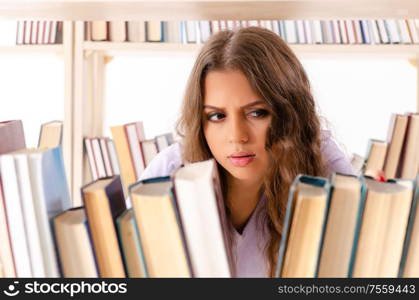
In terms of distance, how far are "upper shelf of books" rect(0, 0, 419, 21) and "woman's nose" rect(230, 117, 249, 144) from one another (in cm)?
19

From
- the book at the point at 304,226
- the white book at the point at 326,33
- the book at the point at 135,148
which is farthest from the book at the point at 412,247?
the white book at the point at 326,33

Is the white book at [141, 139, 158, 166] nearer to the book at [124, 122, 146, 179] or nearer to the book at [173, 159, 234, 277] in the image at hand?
the book at [124, 122, 146, 179]

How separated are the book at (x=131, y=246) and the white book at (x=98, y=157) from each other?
1529mm

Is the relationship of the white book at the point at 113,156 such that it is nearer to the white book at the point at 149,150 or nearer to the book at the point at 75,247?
the white book at the point at 149,150

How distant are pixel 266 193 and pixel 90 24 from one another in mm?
1268

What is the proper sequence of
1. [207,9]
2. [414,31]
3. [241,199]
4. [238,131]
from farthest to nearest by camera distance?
[414,31]
[241,199]
[238,131]
[207,9]

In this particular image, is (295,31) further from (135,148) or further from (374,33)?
(135,148)

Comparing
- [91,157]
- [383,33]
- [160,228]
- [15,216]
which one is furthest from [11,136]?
[383,33]

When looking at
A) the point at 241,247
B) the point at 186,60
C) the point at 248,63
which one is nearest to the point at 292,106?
the point at 248,63

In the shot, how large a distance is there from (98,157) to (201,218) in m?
1.63

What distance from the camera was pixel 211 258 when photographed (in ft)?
1.77

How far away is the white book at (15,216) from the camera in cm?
55

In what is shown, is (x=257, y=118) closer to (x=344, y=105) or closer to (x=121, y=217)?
(x=121, y=217)

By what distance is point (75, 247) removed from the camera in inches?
22.4
